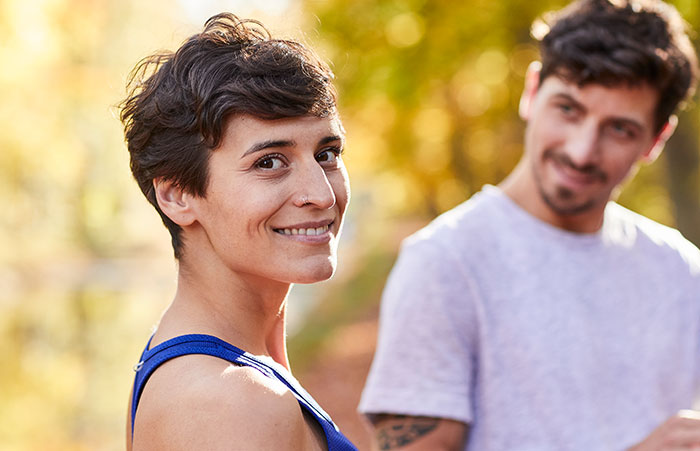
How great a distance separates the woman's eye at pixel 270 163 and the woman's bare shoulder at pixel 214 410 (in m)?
0.36

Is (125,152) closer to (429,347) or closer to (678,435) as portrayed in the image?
(429,347)

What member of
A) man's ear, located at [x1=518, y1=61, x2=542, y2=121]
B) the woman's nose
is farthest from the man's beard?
the woman's nose

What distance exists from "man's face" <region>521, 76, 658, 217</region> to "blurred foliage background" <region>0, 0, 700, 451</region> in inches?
35.5

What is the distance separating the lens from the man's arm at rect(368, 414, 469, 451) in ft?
7.84

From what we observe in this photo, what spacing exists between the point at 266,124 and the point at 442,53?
6.48 m

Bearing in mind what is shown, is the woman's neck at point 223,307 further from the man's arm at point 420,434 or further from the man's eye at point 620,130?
the man's eye at point 620,130

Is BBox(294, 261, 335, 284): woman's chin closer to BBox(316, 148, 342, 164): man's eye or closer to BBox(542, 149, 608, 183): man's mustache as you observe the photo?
BBox(316, 148, 342, 164): man's eye

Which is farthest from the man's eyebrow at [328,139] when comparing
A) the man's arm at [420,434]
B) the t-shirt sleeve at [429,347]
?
the man's arm at [420,434]

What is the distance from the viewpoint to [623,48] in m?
2.69

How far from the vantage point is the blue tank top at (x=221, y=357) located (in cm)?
140

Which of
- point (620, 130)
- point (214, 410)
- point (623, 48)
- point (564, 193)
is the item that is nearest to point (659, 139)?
point (620, 130)

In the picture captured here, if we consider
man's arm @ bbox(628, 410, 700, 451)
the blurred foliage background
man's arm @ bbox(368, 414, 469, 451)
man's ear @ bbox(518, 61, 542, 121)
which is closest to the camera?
man's arm @ bbox(628, 410, 700, 451)

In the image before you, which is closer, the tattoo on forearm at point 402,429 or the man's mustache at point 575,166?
the tattoo on forearm at point 402,429

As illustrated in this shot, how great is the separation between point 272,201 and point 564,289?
145cm
